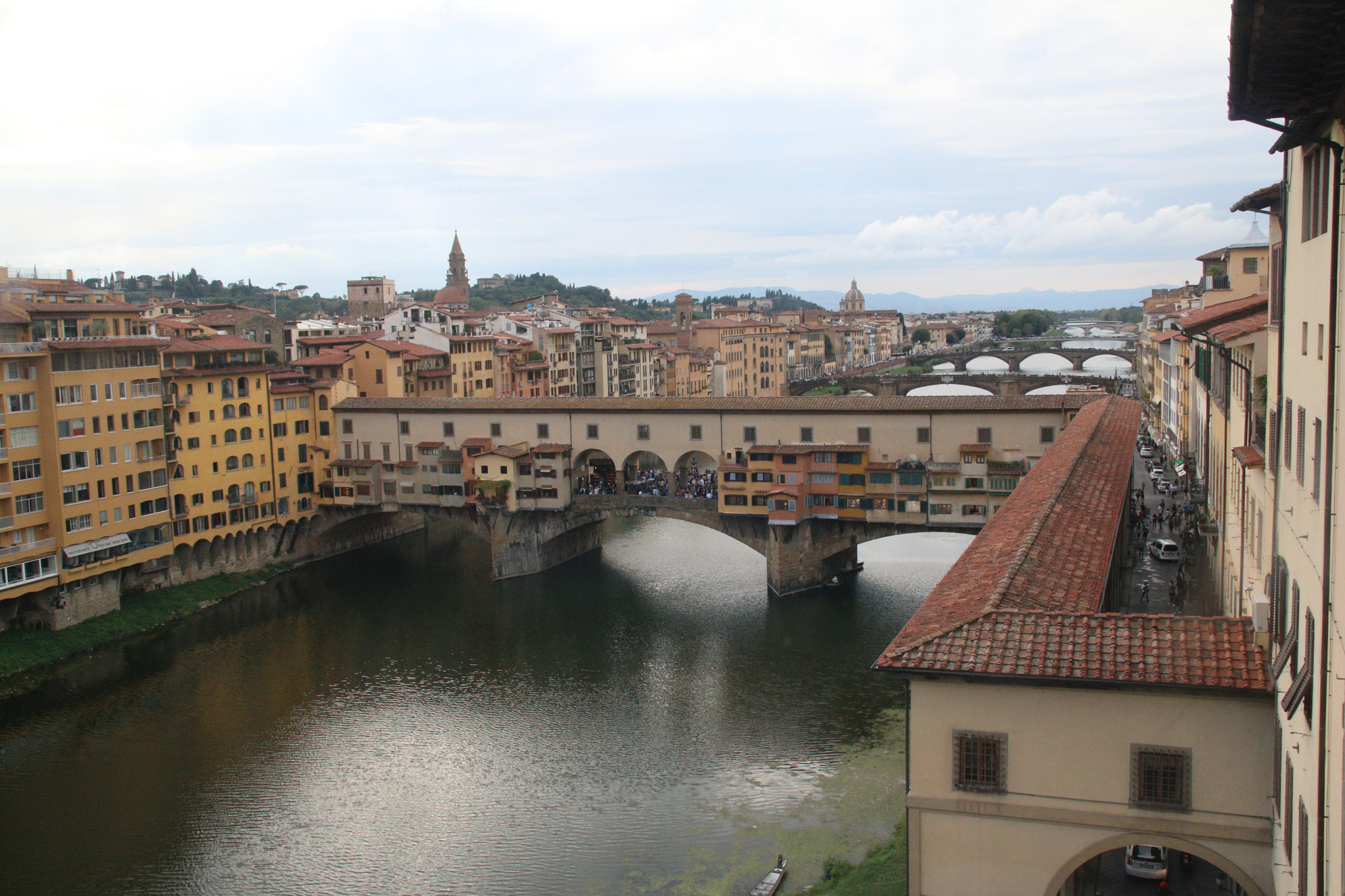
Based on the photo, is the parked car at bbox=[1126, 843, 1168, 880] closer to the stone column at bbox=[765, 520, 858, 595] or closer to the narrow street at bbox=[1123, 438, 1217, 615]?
the narrow street at bbox=[1123, 438, 1217, 615]

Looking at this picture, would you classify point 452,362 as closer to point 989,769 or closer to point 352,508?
point 352,508

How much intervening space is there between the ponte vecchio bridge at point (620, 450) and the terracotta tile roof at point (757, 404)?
60 millimetres

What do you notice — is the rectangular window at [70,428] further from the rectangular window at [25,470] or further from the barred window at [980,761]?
the barred window at [980,761]

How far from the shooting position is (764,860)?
63.5 ft

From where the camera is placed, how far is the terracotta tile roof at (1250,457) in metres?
12.6

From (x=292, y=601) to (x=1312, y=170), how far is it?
36.3 m

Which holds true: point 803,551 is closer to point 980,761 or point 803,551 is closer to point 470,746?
point 470,746

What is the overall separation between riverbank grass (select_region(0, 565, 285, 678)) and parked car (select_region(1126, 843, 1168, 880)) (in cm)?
2771

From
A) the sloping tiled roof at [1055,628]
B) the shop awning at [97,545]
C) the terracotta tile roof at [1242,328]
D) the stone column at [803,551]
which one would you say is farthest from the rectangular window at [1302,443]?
the shop awning at [97,545]

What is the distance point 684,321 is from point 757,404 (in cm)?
5851

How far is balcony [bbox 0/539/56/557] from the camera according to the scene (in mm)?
31031

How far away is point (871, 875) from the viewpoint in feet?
58.9

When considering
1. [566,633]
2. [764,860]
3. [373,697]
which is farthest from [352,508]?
[764,860]

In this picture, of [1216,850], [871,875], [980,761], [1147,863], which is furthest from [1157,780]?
[871,875]
